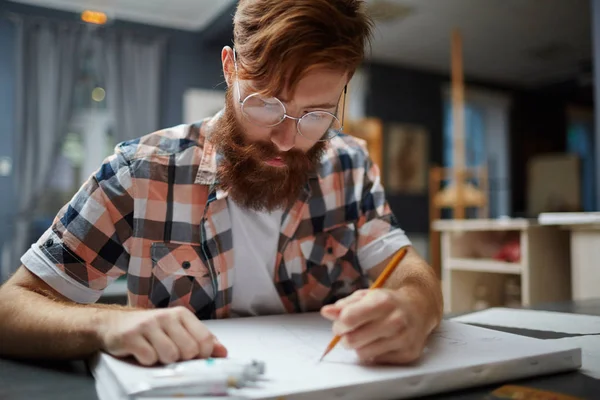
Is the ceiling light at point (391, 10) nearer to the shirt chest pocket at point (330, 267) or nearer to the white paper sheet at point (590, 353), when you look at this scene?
the shirt chest pocket at point (330, 267)

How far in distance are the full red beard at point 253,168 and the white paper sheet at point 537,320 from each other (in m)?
0.43

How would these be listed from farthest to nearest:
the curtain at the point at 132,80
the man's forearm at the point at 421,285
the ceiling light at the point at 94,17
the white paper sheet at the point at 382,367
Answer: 1. the curtain at the point at 132,80
2. the ceiling light at the point at 94,17
3. the man's forearm at the point at 421,285
4. the white paper sheet at the point at 382,367

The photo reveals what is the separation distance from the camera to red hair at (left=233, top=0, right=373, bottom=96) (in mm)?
760

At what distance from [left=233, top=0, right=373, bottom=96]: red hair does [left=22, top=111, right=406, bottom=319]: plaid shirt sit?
25cm

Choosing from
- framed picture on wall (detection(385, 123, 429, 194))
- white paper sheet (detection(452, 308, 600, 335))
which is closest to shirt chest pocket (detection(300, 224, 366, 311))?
white paper sheet (detection(452, 308, 600, 335))

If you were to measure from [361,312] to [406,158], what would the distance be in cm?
488

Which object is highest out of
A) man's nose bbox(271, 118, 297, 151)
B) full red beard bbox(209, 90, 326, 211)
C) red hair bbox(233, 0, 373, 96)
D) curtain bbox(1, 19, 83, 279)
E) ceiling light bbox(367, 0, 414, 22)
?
ceiling light bbox(367, 0, 414, 22)

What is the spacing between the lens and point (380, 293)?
60cm

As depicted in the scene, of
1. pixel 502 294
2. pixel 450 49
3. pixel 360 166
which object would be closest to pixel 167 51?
pixel 450 49

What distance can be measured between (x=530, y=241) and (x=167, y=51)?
3087 mm

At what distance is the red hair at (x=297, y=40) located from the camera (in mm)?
760

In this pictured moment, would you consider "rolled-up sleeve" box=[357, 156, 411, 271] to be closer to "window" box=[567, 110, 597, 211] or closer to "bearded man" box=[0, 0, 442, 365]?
"bearded man" box=[0, 0, 442, 365]

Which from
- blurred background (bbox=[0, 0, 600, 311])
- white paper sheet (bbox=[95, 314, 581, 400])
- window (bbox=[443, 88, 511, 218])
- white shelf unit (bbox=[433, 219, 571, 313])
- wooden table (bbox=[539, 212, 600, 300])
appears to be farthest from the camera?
window (bbox=[443, 88, 511, 218])

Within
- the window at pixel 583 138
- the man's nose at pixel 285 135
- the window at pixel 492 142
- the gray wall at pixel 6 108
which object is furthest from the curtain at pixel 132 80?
the window at pixel 583 138
